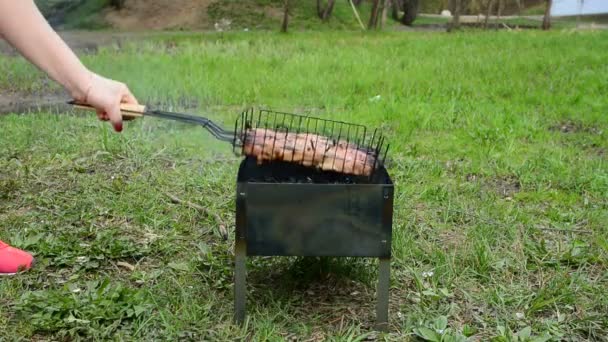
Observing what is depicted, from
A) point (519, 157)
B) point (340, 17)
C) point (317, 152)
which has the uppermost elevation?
point (317, 152)

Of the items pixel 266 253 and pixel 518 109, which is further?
pixel 518 109

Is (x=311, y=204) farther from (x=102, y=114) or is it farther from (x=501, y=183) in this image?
(x=501, y=183)

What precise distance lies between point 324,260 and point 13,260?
47.6 inches

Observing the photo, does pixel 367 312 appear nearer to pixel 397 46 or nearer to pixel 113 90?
pixel 113 90

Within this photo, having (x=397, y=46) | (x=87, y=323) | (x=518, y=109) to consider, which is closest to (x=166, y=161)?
(x=87, y=323)

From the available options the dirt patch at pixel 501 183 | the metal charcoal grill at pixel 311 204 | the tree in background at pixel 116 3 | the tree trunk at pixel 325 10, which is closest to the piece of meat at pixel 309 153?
the metal charcoal grill at pixel 311 204

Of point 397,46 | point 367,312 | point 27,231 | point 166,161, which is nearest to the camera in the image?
point 367,312

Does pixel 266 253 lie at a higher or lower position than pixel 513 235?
higher

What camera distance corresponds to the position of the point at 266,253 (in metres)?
2.04

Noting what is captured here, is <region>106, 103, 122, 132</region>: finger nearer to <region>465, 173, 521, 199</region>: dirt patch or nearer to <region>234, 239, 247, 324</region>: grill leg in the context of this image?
<region>234, 239, 247, 324</region>: grill leg

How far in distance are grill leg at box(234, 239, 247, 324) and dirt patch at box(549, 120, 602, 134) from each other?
12.2ft

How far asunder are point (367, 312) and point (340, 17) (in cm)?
2034

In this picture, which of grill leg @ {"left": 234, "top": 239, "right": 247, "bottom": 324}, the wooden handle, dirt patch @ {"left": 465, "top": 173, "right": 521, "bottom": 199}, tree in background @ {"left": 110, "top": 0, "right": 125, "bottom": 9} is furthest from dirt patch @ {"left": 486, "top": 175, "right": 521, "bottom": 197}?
tree in background @ {"left": 110, "top": 0, "right": 125, "bottom": 9}

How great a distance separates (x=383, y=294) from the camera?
6.95ft
